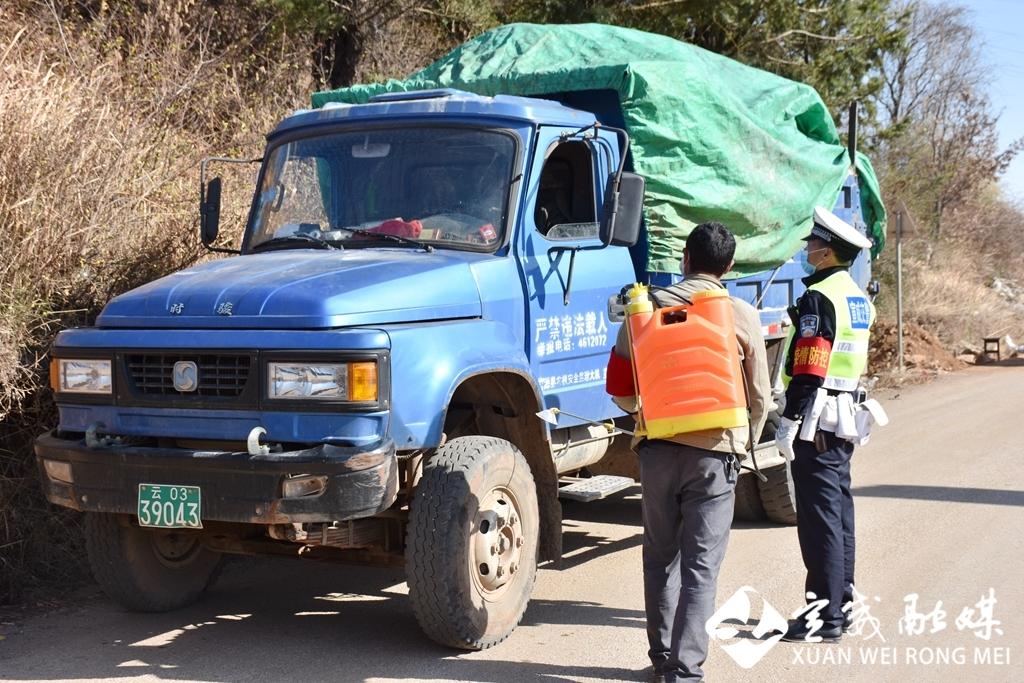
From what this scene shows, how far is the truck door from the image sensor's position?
5.91 m

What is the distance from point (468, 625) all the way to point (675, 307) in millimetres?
1702

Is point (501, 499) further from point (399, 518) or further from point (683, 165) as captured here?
point (683, 165)

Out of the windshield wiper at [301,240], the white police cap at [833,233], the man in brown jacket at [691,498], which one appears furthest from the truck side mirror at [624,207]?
the windshield wiper at [301,240]

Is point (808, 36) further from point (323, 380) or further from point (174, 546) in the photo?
point (323, 380)

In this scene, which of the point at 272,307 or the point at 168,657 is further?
the point at 168,657

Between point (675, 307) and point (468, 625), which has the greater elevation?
point (675, 307)

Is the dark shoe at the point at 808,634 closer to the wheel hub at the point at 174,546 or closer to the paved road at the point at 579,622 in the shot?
the paved road at the point at 579,622

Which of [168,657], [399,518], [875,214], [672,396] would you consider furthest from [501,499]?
[875,214]

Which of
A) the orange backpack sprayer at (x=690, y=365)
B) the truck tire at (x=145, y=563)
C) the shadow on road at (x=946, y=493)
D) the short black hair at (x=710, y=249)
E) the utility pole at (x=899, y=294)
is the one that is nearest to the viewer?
the orange backpack sprayer at (x=690, y=365)

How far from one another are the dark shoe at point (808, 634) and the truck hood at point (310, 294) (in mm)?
2171

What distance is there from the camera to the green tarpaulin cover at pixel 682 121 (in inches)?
267

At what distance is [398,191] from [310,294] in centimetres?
125

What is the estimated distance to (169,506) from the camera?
4.89m

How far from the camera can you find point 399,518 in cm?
538
